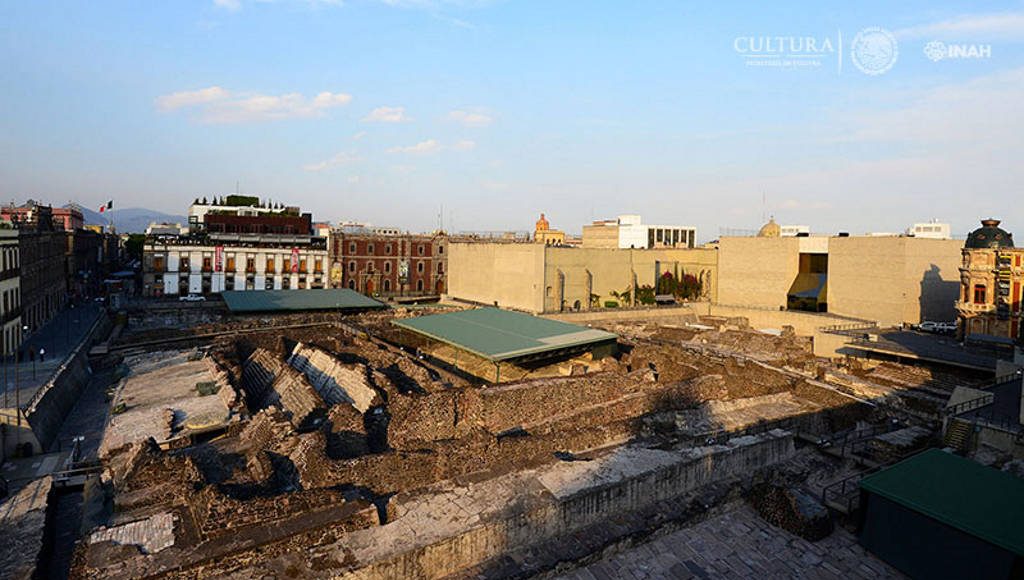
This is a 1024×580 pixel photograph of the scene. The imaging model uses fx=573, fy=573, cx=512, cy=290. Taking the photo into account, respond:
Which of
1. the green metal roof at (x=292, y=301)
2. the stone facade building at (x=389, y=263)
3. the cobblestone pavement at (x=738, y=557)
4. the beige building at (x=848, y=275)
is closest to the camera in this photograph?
the cobblestone pavement at (x=738, y=557)

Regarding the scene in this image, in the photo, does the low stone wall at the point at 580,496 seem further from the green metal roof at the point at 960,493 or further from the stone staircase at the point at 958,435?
the stone staircase at the point at 958,435

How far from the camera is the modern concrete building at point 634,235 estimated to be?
264 feet

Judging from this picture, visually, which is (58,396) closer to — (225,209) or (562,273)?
(562,273)

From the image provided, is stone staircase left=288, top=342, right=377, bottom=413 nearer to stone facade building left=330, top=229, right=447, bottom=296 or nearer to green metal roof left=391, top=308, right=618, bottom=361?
green metal roof left=391, top=308, right=618, bottom=361

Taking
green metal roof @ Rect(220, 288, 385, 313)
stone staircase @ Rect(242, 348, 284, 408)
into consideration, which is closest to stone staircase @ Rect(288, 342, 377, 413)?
stone staircase @ Rect(242, 348, 284, 408)

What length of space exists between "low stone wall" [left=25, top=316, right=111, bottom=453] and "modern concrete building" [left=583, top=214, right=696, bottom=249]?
202 ft

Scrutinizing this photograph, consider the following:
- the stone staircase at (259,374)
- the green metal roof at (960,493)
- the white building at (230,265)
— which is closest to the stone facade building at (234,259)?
the white building at (230,265)

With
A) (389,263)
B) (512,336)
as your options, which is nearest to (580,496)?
(512,336)

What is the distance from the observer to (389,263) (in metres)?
67.8

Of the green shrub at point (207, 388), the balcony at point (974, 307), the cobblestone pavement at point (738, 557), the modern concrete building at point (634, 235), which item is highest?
the modern concrete building at point (634, 235)

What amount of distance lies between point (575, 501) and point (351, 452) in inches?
289

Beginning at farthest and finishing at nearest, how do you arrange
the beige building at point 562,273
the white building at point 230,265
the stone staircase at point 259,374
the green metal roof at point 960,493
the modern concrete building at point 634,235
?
the modern concrete building at point 634,235
the white building at point 230,265
the beige building at point 562,273
the stone staircase at point 259,374
the green metal roof at point 960,493

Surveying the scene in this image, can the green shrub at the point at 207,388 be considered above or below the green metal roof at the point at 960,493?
below

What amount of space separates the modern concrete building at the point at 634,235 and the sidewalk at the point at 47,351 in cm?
5872
